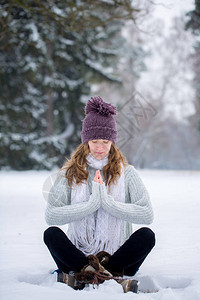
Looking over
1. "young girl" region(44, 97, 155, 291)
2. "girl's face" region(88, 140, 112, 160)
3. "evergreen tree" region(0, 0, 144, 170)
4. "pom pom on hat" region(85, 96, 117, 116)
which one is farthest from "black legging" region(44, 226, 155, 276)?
"evergreen tree" region(0, 0, 144, 170)

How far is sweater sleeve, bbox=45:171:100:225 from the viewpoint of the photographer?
2.21 m

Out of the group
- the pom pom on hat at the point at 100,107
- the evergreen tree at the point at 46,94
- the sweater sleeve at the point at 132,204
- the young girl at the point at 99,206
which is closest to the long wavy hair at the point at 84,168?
the young girl at the point at 99,206

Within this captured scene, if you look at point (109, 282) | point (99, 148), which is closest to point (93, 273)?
point (109, 282)

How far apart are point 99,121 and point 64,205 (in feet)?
2.05

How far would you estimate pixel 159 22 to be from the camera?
64.3 ft

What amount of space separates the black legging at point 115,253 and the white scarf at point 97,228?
0.12 meters

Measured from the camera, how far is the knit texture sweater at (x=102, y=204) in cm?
221

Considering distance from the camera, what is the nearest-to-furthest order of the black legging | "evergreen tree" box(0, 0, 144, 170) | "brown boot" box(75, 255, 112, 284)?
"brown boot" box(75, 255, 112, 284), the black legging, "evergreen tree" box(0, 0, 144, 170)

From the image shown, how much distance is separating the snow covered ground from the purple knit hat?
962mm

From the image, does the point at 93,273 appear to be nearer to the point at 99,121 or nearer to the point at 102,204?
the point at 102,204

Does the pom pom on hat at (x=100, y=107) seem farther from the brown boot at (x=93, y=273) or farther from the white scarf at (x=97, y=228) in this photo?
the brown boot at (x=93, y=273)

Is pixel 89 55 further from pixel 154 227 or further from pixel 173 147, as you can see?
pixel 173 147

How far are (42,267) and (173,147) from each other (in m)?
44.2

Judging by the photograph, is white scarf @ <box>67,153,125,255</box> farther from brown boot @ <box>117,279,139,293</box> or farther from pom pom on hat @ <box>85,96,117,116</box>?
pom pom on hat @ <box>85,96,117,116</box>
